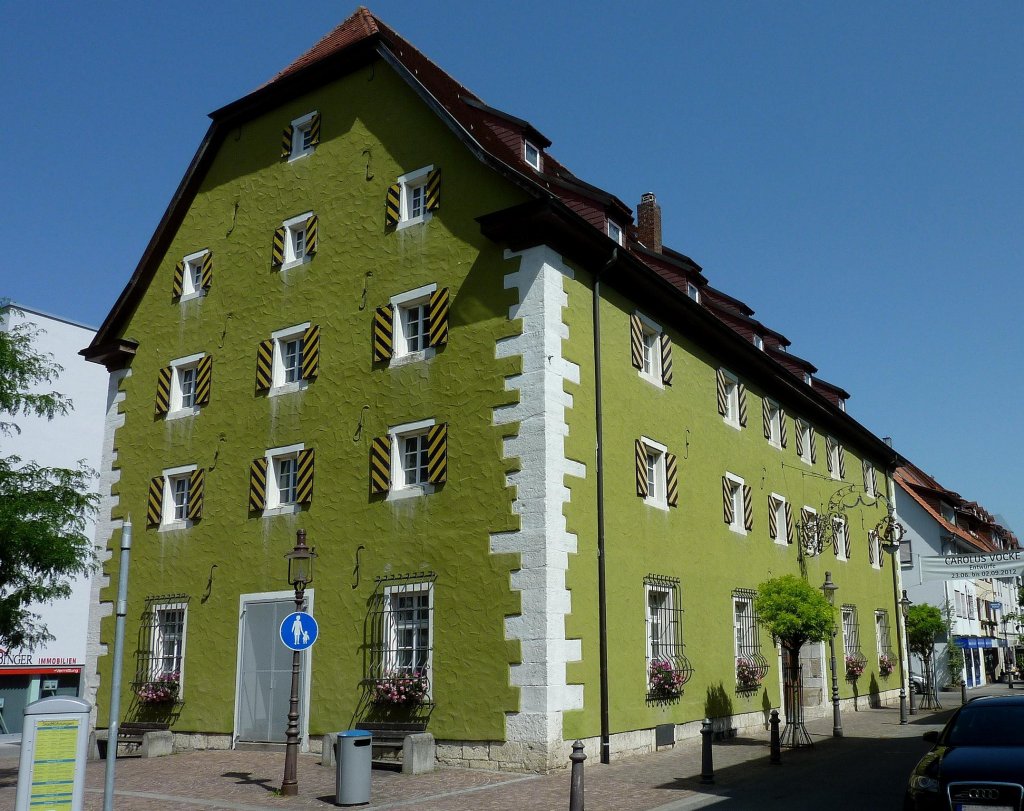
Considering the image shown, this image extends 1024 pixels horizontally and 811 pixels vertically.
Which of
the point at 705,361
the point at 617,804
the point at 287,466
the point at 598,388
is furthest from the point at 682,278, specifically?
the point at 617,804

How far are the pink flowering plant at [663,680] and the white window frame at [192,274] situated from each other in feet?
42.9

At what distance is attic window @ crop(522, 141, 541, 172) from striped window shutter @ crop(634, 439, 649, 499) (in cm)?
623

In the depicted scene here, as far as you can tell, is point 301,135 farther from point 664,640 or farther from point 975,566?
point 975,566

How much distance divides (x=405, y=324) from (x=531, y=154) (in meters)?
4.75

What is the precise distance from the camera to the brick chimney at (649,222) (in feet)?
100

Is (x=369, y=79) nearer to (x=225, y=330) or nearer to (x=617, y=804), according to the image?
(x=225, y=330)

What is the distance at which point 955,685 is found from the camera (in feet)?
172

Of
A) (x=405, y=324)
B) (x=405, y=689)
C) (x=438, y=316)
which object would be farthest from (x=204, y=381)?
(x=405, y=689)

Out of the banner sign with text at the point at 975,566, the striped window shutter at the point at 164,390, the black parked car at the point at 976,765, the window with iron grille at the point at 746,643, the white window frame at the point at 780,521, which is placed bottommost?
the black parked car at the point at 976,765

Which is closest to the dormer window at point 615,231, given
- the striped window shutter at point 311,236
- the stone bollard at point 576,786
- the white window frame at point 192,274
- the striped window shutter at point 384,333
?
the striped window shutter at point 384,333

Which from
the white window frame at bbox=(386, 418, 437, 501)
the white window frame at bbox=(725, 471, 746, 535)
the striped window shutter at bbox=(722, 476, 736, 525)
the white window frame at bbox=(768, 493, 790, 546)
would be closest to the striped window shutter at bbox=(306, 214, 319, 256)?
the white window frame at bbox=(386, 418, 437, 501)

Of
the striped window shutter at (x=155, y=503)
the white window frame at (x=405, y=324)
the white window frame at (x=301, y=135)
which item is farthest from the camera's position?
the striped window shutter at (x=155, y=503)

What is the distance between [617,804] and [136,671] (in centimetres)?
1292

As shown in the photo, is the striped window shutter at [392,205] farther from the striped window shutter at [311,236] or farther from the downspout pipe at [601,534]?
the downspout pipe at [601,534]
